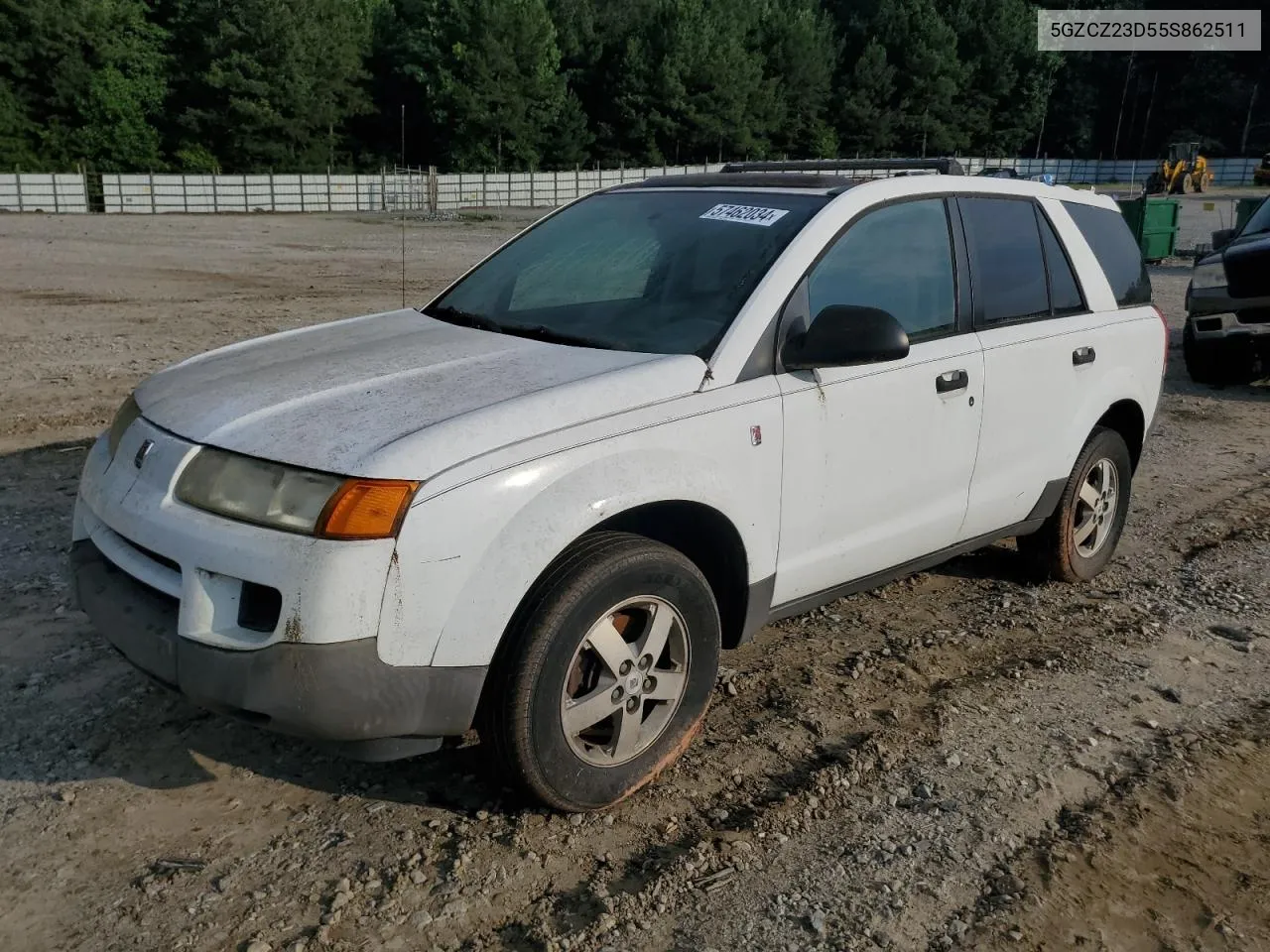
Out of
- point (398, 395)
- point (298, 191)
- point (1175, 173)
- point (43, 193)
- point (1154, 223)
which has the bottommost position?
point (43, 193)

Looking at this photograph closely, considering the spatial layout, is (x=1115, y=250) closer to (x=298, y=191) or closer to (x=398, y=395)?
(x=398, y=395)

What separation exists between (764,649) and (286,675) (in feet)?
7.23

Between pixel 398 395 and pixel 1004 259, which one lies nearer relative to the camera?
pixel 398 395

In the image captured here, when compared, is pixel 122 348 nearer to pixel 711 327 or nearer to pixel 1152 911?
pixel 711 327

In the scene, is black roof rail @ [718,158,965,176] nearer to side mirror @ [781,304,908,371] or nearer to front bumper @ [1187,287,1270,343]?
side mirror @ [781,304,908,371]

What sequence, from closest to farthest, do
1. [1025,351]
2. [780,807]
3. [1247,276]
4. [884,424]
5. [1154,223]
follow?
[780,807]
[884,424]
[1025,351]
[1247,276]
[1154,223]

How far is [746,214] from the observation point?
13.0 feet

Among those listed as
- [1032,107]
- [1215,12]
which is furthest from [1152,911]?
[1215,12]

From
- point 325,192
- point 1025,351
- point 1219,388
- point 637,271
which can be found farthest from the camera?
point 325,192

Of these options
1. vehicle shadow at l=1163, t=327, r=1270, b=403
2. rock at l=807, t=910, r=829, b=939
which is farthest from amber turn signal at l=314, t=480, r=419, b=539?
vehicle shadow at l=1163, t=327, r=1270, b=403

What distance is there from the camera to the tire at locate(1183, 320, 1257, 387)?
418 inches

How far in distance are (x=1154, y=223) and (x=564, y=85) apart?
49.1 meters

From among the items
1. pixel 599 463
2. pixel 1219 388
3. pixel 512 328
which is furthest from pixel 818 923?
pixel 1219 388

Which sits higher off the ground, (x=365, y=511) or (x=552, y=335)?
(x=552, y=335)
